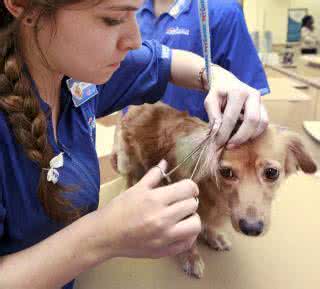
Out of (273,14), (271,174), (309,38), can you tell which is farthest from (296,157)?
(273,14)

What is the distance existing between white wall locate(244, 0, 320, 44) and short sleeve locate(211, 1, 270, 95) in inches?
64.7

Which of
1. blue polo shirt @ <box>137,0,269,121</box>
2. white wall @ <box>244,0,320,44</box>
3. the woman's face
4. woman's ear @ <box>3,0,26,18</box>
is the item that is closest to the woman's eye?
the woman's face

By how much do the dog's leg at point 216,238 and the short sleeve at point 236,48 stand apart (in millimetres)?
524

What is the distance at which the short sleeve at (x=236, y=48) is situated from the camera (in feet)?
3.69

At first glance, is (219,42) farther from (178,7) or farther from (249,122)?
(249,122)

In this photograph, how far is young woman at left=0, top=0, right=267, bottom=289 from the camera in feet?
1.44

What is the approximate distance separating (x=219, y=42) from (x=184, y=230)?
33.1 inches

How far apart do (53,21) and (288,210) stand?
0.72 meters

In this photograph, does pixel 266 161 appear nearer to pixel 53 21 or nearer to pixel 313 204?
pixel 313 204

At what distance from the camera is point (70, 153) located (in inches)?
23.9

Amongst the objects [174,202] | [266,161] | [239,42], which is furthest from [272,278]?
[239,42]

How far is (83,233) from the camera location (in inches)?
17.5

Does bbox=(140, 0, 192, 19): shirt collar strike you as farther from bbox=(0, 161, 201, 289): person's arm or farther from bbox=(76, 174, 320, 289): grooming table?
bbox=(0, 161, 201, 289): person's arm

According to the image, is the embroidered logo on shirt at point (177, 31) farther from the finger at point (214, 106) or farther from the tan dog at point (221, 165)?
the finger at point (214, 106)
